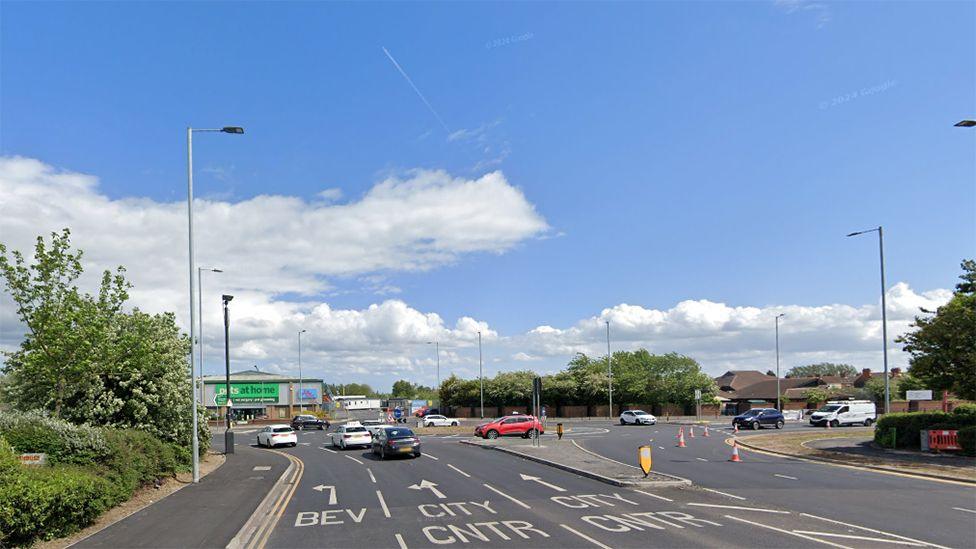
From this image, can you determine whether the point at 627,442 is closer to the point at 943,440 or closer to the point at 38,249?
the point at 943,440

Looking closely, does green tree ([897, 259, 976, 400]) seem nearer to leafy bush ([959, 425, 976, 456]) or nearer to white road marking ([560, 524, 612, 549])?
leafy bush ([959, 425, 976, 456])

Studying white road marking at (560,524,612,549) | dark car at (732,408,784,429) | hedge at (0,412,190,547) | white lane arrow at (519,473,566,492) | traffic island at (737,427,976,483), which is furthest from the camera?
dark car at (732,408,784,429)

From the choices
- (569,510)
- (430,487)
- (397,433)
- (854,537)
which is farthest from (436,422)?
(854,537)

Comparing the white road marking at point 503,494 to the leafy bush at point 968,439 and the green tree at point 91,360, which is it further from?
the leafy bush at point 968,439

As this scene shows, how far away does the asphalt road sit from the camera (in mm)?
12789

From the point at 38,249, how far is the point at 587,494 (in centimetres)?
1625

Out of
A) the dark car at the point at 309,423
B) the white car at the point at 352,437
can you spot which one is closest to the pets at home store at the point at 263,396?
the dark car at the point at 309,423

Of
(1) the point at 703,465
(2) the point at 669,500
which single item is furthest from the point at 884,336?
(2) the point at 669,500

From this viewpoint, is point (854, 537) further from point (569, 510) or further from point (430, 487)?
point (430, 487)

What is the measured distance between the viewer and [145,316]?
25891 mm

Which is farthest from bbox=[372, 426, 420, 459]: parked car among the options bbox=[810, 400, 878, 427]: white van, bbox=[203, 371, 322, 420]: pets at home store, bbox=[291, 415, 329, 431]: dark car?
bbox=[203, 371, 322, 420]: pets at home store

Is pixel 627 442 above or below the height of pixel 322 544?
below

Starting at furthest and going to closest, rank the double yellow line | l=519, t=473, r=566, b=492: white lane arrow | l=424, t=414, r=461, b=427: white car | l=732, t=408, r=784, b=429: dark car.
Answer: l=424, t=414, r=461, b=427: white car < l=732, t=408, r=784, b=429: dark car < l=519, t=473, r=566, b=492: white lane arrow < the double yellow line

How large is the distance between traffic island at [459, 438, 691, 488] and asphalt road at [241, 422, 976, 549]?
→ 2.12 ft
